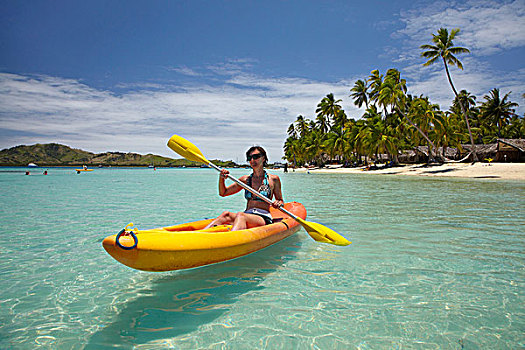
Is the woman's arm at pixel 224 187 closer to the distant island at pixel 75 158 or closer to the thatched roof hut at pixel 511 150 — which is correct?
the thatched roof hut at pixel 511 150

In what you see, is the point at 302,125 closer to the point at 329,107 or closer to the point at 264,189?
the point at 329,107

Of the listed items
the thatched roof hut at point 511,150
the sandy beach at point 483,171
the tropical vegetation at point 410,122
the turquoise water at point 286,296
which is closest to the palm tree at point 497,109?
the tropical vegetation at point 410,122

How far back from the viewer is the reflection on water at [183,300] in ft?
8.41

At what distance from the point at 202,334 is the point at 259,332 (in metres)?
0.48

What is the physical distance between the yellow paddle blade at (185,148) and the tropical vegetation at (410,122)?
1144 inches

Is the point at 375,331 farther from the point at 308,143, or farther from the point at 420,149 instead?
the point at 308,143

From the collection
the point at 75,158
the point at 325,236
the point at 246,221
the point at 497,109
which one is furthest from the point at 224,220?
the point at 75,158

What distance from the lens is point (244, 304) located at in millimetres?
3045

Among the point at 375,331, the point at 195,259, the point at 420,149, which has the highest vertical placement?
the point at 420,149

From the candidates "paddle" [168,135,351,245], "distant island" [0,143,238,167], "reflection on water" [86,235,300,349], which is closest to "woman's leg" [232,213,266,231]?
"paddle" [168,135,351,245]

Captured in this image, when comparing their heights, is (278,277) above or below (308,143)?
below

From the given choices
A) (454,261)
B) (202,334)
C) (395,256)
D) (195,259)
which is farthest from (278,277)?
(454,261)

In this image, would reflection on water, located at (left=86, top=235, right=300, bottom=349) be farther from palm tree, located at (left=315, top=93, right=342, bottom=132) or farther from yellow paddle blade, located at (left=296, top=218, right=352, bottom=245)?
palm tree, located at (left=315, top=93, right=342, bottom=132)

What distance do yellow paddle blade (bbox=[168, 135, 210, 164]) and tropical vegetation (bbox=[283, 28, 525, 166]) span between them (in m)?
29.0
